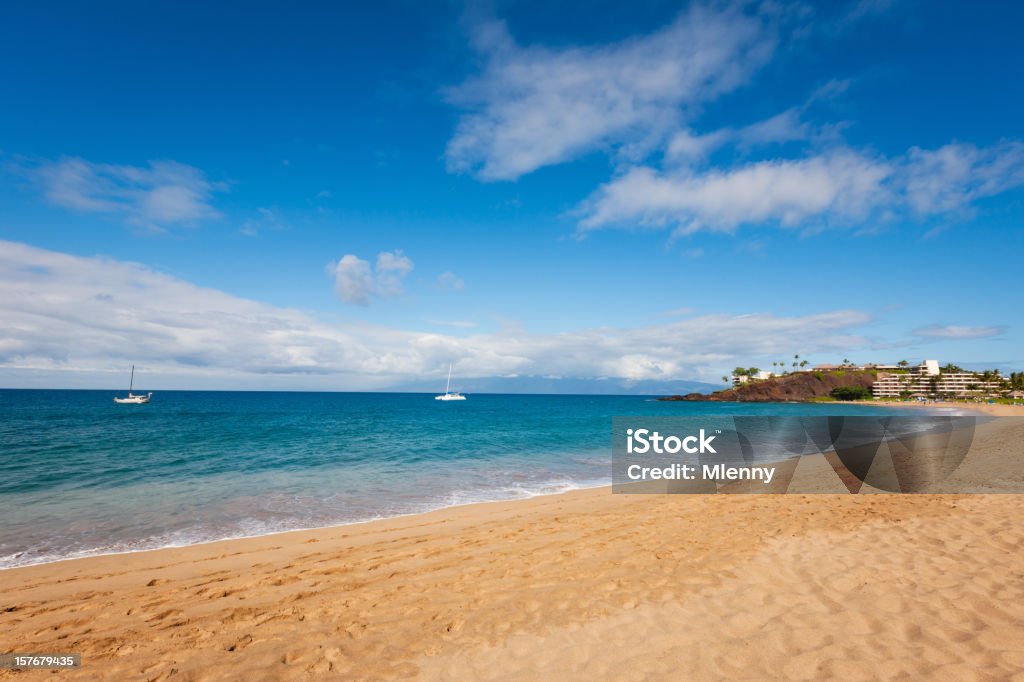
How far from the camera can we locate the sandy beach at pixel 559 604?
497 centimetres

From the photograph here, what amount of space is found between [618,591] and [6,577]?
436 inches

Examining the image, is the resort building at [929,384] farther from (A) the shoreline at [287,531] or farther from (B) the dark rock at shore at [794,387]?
(A) the shoreline at [287,531]

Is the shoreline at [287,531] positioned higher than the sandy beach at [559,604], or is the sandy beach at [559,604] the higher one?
the sandy beach at [559,604]

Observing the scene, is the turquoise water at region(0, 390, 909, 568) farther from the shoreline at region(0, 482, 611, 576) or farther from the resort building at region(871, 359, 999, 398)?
the resort building at region(871, 359, 999, 398)

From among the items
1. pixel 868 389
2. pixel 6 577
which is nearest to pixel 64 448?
pixel 6 577

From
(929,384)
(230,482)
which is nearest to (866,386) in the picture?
(929,384)

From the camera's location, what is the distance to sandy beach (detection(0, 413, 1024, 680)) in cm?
497

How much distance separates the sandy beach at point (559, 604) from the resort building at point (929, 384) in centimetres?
22309

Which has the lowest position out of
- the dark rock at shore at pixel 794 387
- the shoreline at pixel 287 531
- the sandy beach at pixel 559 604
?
the shoreline at pixel 287 531

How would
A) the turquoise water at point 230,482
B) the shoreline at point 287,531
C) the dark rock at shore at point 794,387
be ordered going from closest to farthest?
the shoreline at point 287,531
the turquoise water at point 230,482
the dark rock at shore at point 794,387

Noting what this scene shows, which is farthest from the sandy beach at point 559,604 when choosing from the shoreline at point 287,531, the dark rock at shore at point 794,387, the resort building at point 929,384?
the resort building at point 929,384

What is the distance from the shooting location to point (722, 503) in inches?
530

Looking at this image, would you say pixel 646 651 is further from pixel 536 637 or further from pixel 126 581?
pixel 126 581

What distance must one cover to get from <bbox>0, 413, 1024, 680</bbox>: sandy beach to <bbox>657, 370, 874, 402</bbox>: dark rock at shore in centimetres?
19043
